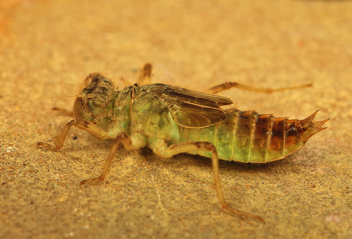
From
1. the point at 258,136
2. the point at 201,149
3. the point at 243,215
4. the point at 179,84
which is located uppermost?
the point at 179,84

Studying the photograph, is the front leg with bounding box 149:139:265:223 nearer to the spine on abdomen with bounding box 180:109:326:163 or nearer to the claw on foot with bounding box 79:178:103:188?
the spine on abdomen with bounding box 180:109:326:163

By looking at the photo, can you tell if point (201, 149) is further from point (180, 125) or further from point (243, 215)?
point (243, 215)

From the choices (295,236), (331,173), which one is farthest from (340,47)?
(295,236)

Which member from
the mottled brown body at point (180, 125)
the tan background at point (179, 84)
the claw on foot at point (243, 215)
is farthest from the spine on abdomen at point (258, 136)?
the claw on foot at point (243, 215)

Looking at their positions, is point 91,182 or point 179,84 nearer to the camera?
point 91,182

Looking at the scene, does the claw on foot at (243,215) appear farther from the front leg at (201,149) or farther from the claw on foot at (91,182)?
the claw on foot at (91,182)

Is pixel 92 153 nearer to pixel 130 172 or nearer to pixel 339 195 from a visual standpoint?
pixel 130 172

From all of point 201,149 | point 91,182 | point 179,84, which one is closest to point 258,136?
point 201,149
